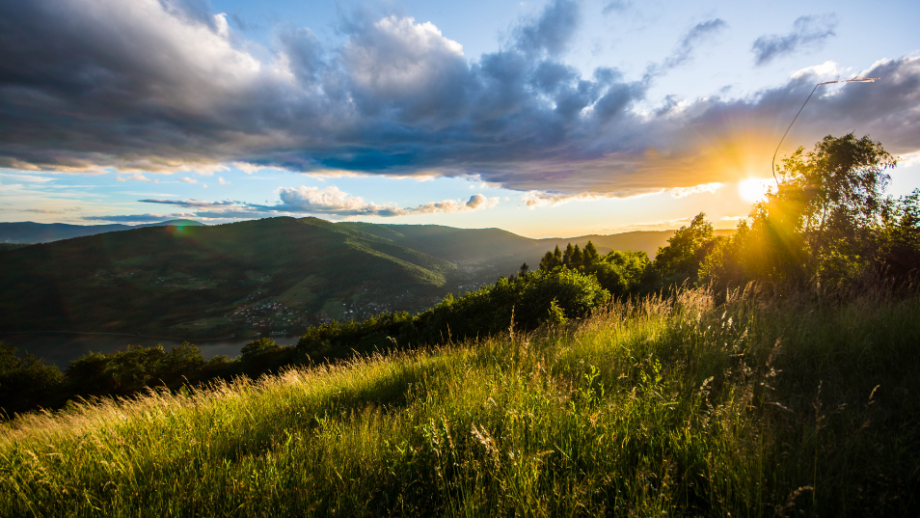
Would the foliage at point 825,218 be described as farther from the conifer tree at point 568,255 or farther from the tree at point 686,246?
the conifer tree at point 568,255

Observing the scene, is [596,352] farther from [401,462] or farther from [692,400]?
[401,462]

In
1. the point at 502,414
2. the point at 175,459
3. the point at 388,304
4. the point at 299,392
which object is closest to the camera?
the point at 502,414

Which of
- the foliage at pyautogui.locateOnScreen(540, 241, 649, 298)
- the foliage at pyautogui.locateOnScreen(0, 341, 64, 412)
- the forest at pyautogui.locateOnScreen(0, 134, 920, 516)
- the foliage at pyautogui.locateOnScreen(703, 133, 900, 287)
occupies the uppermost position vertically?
the foliage at pyautogui.locateOnScreen(703, 133, 900, 287)

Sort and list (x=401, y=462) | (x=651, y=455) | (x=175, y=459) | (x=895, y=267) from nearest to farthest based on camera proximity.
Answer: (x=651, y=455), (x=401, y=462), (x=175, y=459), (x=895, y=267)

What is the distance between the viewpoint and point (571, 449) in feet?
8.20

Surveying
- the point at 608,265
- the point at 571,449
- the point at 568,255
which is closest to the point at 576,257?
the point at 568,255

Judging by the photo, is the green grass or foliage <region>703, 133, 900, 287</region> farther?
foliage <region>703, 133, 900, 287</region>

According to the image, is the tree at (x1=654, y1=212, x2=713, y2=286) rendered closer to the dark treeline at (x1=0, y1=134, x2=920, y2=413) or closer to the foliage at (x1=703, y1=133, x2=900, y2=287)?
the dark treeline at (x1=0, y1=134, x2=920, y2=413)

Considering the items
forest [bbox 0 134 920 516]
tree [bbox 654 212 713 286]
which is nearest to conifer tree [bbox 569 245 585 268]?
tree [bbox 654 212 713 286]

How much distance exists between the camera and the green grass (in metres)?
2.10

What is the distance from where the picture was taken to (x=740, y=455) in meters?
2.14

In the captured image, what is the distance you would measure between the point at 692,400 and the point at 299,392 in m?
5.52

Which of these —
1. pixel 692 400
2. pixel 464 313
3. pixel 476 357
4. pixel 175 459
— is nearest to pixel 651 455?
pixel 692 400

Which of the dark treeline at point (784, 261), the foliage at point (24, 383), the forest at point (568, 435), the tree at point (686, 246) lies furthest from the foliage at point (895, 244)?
the foliage at point (24, 383)
